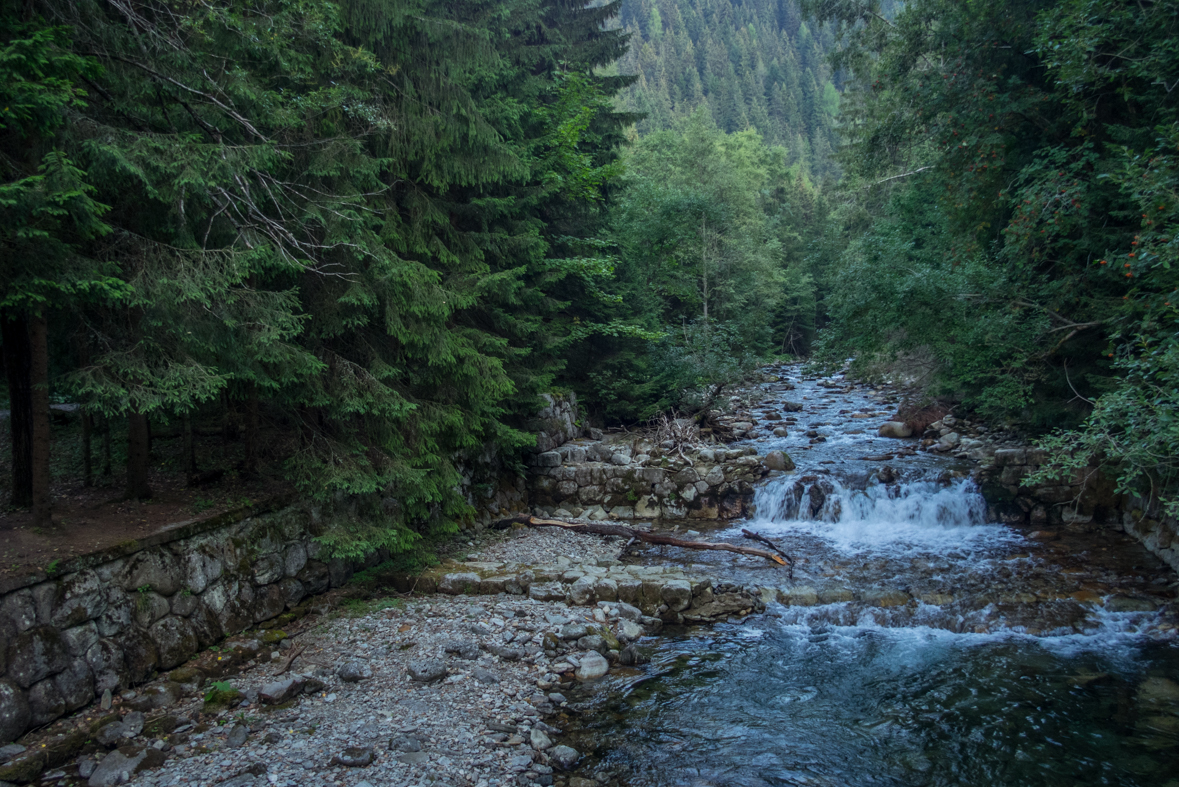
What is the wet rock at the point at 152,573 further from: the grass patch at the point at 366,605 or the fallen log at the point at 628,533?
the fallen log at the point at 628,533

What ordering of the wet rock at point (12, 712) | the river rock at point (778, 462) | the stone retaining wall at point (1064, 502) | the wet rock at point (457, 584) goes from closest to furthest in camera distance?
the wet rock at point (12, 712) → the wet rock at point (457, 584) → the stone retaining wall at point (1064, 502) → the river rock at point (778, 462)

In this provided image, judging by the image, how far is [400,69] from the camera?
8258mm

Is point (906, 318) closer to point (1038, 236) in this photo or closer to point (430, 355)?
point (1038, 236)

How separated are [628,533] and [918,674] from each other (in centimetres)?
524

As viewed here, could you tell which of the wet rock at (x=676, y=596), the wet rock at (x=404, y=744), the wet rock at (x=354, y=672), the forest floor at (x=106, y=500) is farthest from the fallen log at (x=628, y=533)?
the wet rock at (x=404, y=744)

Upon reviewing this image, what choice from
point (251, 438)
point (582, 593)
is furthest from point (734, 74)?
point (251, 438)

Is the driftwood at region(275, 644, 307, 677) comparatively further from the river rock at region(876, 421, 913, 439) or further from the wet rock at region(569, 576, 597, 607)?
the river rock at region(876, 421, 913, 439)

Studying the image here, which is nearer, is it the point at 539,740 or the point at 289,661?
the point at 539,740

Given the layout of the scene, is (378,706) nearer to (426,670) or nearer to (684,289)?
(426,670)

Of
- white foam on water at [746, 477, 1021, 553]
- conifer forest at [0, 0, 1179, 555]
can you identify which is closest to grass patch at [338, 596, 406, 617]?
conifer forest at [0, 0, 1179, 555]

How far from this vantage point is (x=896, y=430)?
52.6 feet

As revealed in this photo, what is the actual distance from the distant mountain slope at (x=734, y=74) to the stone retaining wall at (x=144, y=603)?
54.3m

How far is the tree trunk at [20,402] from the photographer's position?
5.54 m

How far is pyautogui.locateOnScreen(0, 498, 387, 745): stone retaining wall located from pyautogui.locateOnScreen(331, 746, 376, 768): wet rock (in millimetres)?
2205
